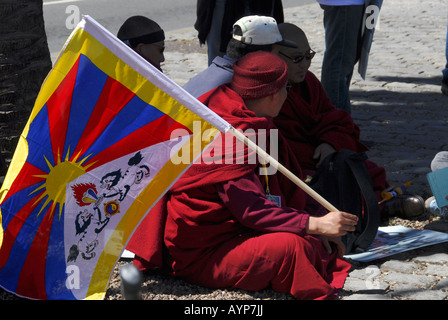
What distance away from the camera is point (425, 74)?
9484 mm

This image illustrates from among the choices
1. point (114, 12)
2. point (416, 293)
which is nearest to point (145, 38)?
point (416, 293)

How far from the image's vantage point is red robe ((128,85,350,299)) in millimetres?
3926

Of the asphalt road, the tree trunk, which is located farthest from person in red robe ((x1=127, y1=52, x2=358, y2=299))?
the asphalt road

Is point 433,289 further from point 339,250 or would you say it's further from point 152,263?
point 152,263

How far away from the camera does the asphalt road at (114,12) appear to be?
1235 centimetres

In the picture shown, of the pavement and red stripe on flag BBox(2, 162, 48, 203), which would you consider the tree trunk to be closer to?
red stripe on flag BBox(2, 162, 48, 203)

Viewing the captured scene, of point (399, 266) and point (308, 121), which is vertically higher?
point (308, 121)

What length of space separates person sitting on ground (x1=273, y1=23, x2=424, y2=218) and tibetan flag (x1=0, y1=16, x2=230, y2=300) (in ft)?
5.73

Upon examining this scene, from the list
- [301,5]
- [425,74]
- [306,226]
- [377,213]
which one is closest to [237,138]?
[306,226]

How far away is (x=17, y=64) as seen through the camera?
5.01 meters

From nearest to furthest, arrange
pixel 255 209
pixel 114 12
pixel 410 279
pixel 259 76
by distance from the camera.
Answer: pixel 255 209, pixel 259 76, pixel 410 279, pixel 114 12

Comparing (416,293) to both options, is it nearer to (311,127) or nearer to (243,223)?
(243,223)

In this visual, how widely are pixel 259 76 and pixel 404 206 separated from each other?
1.77 metres

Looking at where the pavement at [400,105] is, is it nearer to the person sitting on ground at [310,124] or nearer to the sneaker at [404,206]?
the sneaker at [404,206]
